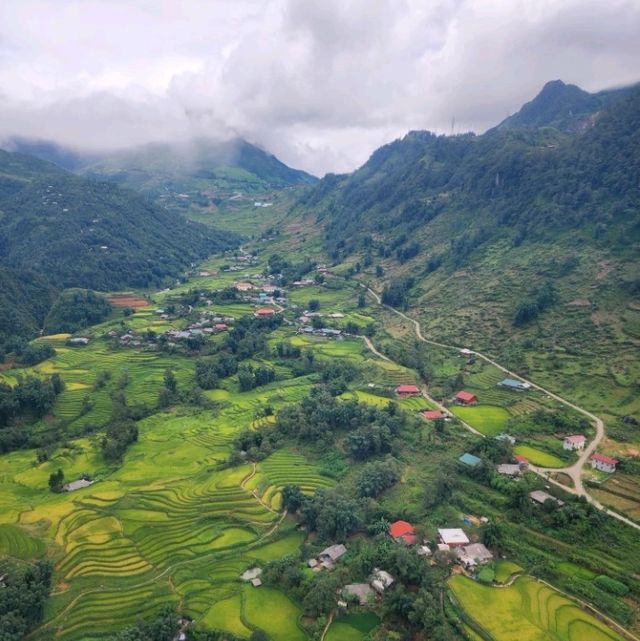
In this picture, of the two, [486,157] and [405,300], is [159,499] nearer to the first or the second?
[405,300]

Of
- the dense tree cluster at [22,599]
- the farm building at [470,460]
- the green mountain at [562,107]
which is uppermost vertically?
the green mountain at [562,107]

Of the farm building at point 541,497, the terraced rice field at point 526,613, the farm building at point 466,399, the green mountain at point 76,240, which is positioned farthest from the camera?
the green mountain at point 76,240

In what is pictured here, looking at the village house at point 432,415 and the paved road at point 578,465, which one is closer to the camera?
the paved road at point 578,465

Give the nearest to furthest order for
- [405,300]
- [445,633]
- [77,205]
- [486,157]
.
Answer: [445,633] → [405,300] → [486,157] → [77,205]

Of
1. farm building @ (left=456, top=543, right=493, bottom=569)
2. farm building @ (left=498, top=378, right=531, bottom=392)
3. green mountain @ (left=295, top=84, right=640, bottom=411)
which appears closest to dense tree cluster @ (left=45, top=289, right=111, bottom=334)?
green mountain @ (left=295, top=84, right=640, bottom=411)

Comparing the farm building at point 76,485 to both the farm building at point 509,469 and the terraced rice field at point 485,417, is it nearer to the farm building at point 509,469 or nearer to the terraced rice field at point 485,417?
the farm building at point 509,469

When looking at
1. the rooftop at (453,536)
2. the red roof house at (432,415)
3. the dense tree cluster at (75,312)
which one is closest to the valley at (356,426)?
the rooftop at (453,536)

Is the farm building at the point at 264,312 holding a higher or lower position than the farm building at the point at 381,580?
higher

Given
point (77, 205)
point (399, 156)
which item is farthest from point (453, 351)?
point (399, 156)
